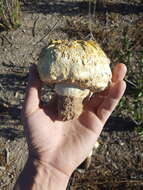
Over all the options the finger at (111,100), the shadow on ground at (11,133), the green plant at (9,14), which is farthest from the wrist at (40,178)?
the green plant at (9,14)

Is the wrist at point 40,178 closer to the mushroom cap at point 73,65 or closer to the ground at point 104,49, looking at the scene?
the mushroom cap at point 73,65

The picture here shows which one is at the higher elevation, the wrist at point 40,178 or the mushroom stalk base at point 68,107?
the mushroom stalk base at point 68,107

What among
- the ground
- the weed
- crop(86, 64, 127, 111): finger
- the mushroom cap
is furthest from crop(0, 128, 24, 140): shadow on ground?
the mushroom cap

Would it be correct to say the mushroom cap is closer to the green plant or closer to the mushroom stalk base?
the mushroom stalk base

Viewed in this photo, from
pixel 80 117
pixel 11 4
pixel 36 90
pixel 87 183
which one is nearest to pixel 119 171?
pixel 87 183

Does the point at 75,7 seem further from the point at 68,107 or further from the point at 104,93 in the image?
the point at 68,107

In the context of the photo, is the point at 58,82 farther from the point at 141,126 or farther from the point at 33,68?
the point at 141,126
